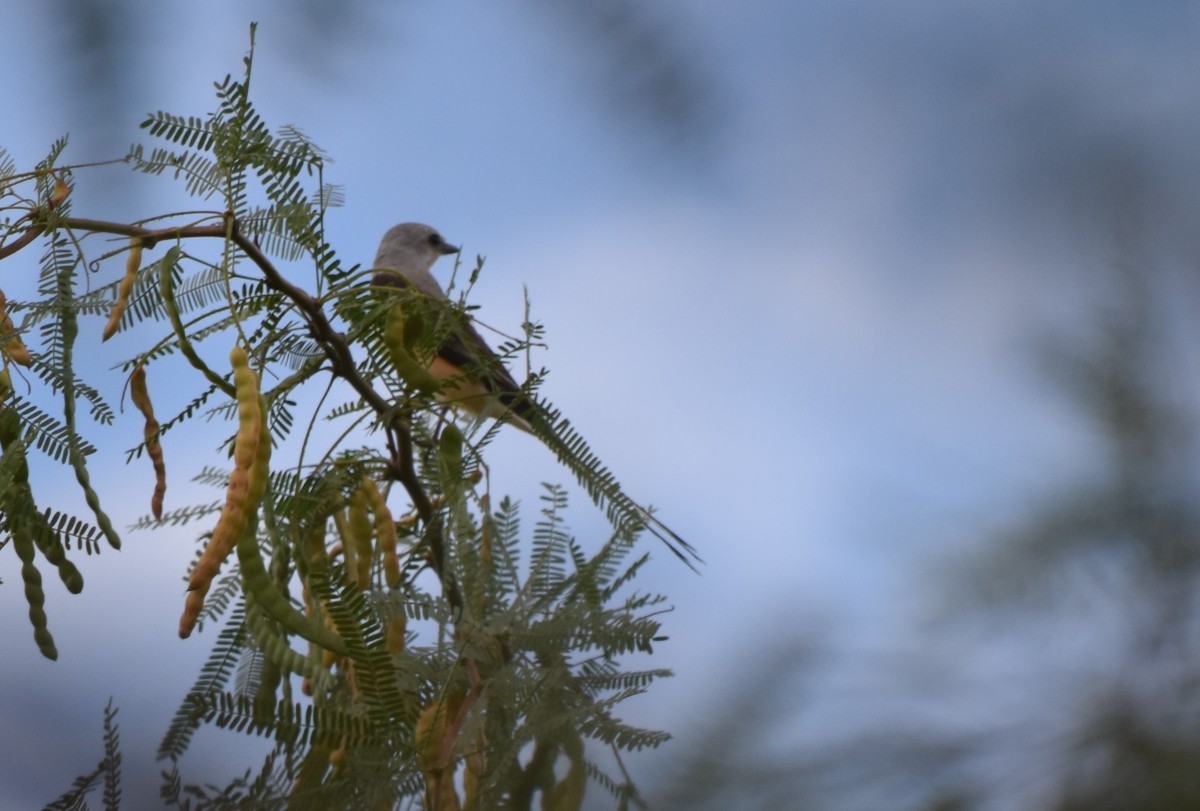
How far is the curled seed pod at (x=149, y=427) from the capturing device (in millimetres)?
1516

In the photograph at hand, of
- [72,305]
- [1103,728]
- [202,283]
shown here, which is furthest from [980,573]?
[202,283]

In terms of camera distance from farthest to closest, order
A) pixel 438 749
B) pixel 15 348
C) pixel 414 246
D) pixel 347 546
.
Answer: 1. pixel 414 246
2. pixel 347 546
3. pixel 15 348
4. pixel 438 749

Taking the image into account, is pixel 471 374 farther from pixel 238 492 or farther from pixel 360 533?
pixel 238 492

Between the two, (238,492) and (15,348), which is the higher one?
(15,348)

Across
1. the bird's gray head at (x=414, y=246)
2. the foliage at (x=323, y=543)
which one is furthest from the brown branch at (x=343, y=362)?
the bird's gray head at (x=414, y=246)

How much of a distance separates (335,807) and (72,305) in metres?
0.64

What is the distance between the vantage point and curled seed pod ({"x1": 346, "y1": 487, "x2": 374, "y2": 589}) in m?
1.60

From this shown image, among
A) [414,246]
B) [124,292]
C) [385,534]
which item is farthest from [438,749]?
[414,246]

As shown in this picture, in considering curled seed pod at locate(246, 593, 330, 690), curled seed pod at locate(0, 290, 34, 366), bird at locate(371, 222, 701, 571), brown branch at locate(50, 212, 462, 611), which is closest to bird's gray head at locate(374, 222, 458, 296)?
bird at locate(371, 222, 701, 571)

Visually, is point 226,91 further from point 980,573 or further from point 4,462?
point 980,573

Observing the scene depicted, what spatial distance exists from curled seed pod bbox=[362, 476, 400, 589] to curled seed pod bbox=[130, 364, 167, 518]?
0.84 feet

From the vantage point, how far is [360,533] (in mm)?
1610

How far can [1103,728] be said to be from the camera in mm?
298

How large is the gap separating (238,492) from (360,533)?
1.32ft
